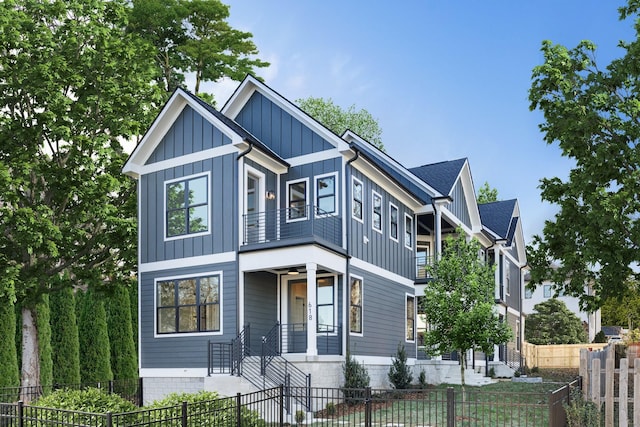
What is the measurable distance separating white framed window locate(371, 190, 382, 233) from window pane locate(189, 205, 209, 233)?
18.6 feet

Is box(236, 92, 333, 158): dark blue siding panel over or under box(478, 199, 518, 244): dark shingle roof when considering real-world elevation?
over

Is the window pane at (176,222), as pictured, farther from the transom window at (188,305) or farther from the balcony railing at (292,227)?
the balcony railing at (292,227)

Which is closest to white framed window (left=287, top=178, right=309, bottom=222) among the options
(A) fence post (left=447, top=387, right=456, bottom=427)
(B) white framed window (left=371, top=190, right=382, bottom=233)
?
(B) white framed window (left=371, top=190, right=382, bottom=233)

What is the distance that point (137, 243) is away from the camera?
2538 cm

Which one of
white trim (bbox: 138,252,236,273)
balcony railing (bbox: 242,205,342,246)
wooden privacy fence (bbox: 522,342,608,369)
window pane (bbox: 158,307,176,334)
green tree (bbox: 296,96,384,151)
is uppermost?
green tree (bbox: 296,96,384,151)

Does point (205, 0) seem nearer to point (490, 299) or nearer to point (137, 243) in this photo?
point (137, 243)

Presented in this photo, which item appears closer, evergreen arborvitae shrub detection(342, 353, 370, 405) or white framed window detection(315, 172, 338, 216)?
evergreen arborvitae shrub detection(342, 353, 370, 405)

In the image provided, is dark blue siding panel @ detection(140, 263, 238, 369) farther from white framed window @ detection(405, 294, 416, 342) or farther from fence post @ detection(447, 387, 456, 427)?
white framed window @ detection(405, 294, 416, 342)

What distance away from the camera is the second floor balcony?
2155 cm

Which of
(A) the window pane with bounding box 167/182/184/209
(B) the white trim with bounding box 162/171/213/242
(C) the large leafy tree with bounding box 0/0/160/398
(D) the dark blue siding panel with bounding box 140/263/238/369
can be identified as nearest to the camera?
(D) the dark blue siding panel with bounding box 140/263/238/369

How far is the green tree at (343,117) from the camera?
5406cm

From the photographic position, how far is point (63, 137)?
2423cm

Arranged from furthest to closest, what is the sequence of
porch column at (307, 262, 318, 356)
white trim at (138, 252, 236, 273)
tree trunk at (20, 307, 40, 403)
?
tree trunk at (20, 307, 40, 403) < white trim at (138, 252, 236, 273) < porch column at (307, 262, 318, 356)

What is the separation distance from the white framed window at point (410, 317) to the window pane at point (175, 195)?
966cm
